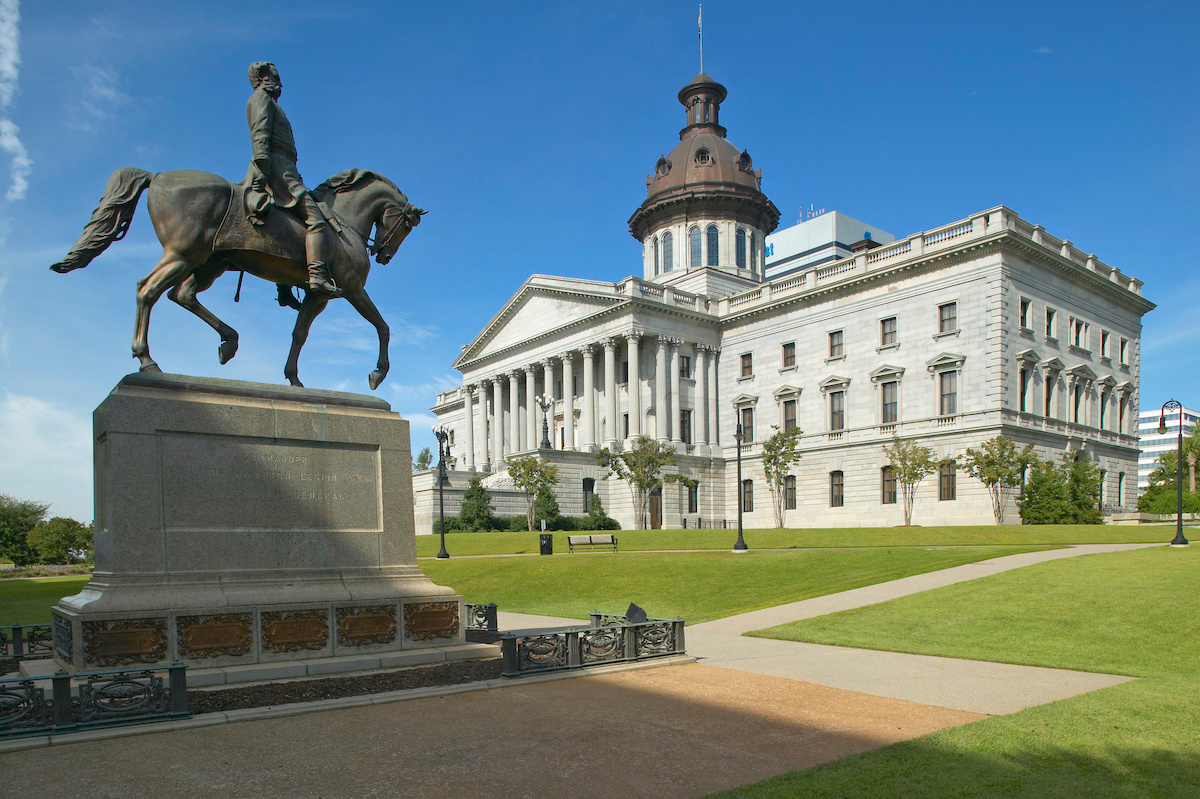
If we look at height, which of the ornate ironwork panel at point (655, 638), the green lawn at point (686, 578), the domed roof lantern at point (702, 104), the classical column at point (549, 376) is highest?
the domed roof lantern at point (702, 104)

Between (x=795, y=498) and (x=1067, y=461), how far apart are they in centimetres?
1916

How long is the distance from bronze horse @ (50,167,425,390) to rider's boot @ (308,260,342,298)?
1.08ft

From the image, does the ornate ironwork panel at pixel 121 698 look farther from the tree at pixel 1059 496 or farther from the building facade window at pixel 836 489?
the building facade window at pixel 836 489

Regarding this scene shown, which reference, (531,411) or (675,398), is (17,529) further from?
(675,398)

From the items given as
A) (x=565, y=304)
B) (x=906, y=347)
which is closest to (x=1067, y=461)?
(x=906, y=347)

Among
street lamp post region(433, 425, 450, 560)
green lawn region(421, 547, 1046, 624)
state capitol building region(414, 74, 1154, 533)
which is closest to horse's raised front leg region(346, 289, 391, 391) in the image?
green lawn region(421, 547, 1046, 624)

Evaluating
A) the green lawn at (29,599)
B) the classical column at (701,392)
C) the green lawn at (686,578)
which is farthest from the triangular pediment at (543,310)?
the green lawn at (29,599)

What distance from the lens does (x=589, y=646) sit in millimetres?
12617

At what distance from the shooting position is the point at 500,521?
61.2 metres

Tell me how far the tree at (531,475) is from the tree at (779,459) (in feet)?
51.4

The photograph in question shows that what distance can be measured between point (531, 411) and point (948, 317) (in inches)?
1505

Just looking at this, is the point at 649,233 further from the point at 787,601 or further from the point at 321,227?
the point at 321,227

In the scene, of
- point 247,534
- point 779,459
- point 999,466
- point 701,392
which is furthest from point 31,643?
point 701,392

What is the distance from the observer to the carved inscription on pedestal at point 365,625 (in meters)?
11.5
